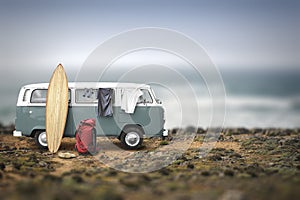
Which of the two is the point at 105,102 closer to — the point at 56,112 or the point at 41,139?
the point at 56,112

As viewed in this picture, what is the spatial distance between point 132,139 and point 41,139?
2.84 metres

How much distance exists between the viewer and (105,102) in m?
12.6

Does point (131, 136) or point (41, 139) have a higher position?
point (131, 136)

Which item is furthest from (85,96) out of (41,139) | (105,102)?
(41,139)

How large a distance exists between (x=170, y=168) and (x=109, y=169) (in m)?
1.57

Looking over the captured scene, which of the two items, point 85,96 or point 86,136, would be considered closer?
point 86,136

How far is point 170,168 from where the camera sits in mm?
10883

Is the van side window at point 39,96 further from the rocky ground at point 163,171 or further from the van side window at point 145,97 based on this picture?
the van side window at point 145,97

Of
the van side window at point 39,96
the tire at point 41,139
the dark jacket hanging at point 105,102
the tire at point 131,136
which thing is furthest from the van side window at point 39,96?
the tire at point 131,136

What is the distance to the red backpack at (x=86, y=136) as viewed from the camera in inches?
489

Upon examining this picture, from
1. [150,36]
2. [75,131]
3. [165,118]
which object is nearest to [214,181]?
[165,118]

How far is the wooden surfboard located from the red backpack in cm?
58

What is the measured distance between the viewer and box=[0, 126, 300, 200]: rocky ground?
773cm

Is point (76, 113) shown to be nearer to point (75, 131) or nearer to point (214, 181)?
point (75, 131)
